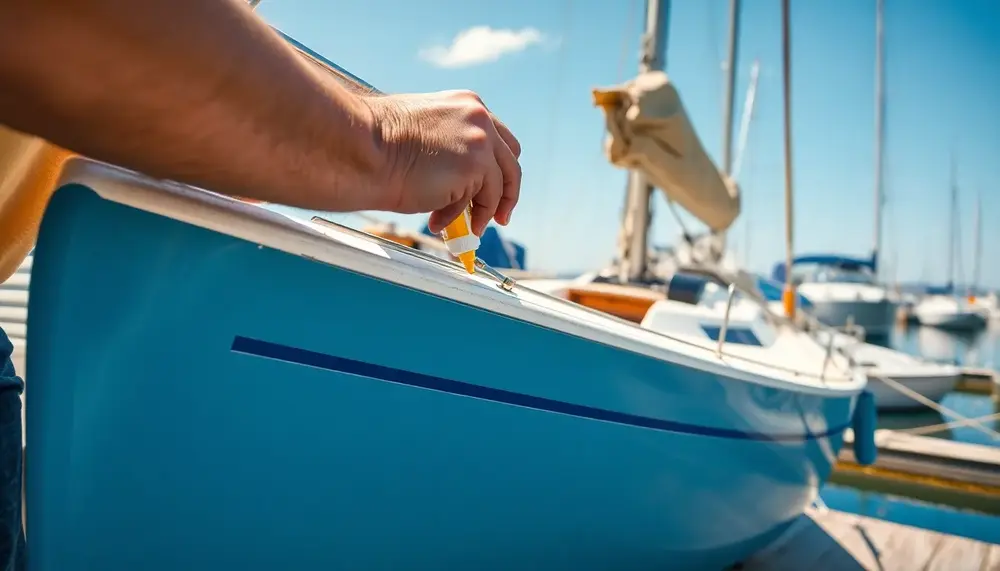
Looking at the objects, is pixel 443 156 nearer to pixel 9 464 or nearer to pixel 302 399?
pixel 302 399

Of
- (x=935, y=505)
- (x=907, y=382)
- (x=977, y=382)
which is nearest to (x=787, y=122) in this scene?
(x=935, y=505)

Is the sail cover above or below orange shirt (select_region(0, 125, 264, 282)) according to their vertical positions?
above

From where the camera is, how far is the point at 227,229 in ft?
3.38

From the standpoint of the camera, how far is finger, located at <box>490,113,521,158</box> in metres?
1.18

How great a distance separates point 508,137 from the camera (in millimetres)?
1207

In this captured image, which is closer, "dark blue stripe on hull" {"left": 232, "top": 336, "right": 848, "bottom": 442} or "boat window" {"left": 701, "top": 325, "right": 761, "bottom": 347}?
"dark blue stripe on hull" {"left": 232, "top": 336, "right": 848, "bottom": 442}

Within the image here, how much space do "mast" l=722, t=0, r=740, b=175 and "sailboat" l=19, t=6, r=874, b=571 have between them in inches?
320

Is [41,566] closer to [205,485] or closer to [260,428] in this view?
[205,485]

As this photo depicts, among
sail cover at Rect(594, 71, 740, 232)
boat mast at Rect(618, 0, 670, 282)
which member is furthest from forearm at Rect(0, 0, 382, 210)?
boat mast at Rect(618, 0, 670, 282)

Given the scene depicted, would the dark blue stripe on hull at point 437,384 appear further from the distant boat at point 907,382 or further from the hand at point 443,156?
the distant boat at point 907,382

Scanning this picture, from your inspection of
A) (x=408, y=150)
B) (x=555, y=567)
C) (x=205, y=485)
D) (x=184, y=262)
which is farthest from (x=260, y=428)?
(x=555, y=567)

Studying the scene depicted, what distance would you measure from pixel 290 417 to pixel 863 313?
872 inches

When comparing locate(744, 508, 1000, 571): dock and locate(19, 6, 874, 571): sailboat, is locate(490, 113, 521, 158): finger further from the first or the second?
locate(744, 508, 1000, 571): dock

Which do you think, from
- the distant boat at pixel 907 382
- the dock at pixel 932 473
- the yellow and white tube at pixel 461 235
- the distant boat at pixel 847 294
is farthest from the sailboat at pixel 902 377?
the yellow and white tube at pixel 461 235
